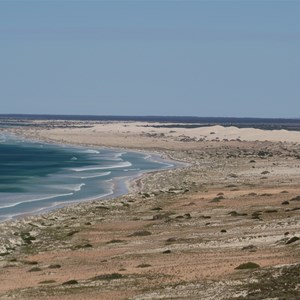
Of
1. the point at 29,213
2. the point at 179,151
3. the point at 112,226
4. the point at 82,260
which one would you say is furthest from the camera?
the point at 179,151

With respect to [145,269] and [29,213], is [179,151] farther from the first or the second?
[145,269]

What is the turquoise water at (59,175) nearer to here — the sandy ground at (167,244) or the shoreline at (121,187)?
the shoreline at (121,187)

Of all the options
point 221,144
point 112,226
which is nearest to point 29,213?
point 112,226

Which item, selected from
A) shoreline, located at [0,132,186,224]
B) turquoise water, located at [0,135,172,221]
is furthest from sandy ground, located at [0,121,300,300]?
turquoise water, located at [0,135,172,221]

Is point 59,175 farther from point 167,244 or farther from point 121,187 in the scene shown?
point 167,244

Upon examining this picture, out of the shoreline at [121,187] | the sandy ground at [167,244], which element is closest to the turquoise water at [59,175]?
the shoreline at [121,187]
